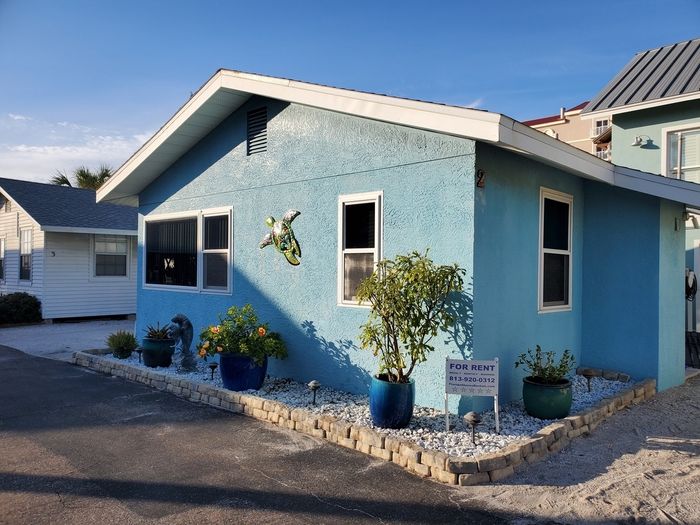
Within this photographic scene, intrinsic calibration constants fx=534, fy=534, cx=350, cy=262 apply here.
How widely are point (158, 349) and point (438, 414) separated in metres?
4.74

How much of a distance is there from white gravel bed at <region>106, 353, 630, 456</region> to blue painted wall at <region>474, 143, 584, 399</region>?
592 millimetres

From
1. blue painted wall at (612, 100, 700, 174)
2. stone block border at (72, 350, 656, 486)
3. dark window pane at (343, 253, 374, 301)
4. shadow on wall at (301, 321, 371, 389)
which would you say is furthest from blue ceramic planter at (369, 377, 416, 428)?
blue painted wall at (612, 100, 700, 174)

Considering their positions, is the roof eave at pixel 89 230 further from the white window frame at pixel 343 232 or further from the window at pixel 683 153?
the window at pixel 683 153

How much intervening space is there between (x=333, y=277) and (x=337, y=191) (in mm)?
1110

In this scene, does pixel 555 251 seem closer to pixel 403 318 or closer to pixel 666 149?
pixel 403 318

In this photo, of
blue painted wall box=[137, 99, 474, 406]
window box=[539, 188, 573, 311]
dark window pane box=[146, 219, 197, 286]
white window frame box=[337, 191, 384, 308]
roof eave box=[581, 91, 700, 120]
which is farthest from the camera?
roof eave box=[581, 91, 700, 120]

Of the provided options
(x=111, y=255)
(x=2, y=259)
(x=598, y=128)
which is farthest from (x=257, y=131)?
(x=598, y=128)

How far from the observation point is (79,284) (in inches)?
627

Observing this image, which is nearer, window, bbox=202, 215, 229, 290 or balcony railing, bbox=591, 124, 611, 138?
window, bbox=202, 215, 229, 290

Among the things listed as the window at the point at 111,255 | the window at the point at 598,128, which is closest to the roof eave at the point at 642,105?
the window at the point at 111,255

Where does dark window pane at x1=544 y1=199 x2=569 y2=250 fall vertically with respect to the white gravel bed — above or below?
above

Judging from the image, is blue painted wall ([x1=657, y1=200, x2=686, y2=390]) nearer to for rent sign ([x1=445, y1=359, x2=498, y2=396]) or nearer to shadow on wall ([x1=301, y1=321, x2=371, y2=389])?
for rent sign ([x1=445, y1=359, x2=498, y2=396])

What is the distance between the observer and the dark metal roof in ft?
36.0

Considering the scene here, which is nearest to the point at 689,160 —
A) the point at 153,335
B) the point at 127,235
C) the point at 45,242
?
the point at 153,335
